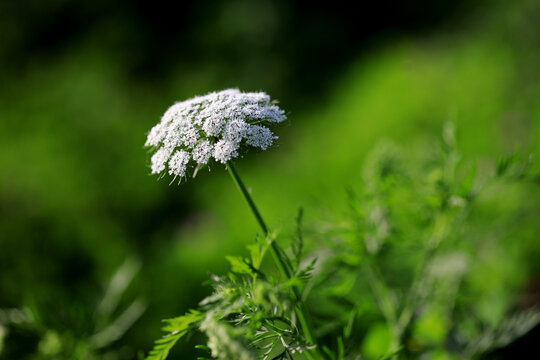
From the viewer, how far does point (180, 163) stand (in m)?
0.97

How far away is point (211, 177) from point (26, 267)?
3335 millimetres

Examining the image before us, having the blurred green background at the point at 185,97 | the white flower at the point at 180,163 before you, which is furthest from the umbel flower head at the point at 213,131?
the blurred green background at the point at 185,97

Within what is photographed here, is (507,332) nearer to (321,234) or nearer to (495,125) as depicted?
(321,234)

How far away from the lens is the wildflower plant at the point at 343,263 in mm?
954

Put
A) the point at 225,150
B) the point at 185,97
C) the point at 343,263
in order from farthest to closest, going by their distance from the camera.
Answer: the point at 185,97
the point at 343,263
the point at 225,150

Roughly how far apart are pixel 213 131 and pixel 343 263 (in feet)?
2.55

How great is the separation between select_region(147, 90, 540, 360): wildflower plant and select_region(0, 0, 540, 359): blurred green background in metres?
0.23

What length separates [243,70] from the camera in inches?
340

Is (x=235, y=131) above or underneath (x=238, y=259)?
above

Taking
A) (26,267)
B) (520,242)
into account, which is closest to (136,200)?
(26,267)

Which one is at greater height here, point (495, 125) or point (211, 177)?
point (211, 177)

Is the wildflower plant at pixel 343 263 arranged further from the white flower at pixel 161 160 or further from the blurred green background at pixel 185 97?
the blurred green background at pixel 185 97

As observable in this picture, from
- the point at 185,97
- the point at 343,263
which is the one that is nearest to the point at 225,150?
the point at 343,263

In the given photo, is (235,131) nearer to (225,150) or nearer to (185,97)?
(225,150)
